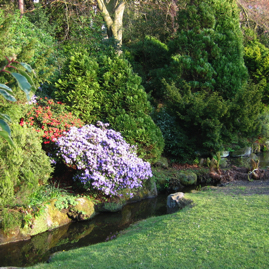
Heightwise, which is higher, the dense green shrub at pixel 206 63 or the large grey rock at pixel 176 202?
the dense green shrub at pixel 206 63

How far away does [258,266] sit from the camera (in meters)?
3.31

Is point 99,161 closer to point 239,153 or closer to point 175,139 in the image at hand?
point 175,139

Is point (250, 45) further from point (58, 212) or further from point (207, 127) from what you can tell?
point (58, 212)

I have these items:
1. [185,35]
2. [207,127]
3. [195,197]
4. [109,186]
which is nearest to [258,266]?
[195,197]

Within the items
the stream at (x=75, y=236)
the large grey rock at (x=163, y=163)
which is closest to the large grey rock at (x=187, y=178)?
the large grey rock at (x=163, y=163)

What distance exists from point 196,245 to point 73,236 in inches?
125

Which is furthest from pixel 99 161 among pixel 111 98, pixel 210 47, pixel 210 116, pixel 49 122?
pixel 210 47

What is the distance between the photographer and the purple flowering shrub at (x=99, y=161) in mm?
6973

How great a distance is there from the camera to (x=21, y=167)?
19.1 feet

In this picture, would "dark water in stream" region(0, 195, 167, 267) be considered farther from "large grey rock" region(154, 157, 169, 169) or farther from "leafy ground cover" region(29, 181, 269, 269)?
"large grey rock" region(154, 157, 169, 169)

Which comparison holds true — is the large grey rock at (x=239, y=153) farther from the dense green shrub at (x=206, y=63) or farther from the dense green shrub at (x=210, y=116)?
the dense green shrub at (x=210, y=116)

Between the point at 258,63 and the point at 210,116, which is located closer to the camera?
the point at 210,116

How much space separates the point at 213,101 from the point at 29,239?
24.5 feet

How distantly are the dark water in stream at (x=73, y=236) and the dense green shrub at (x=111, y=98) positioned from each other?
205cm
